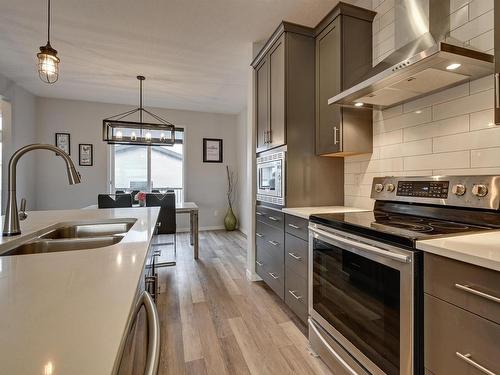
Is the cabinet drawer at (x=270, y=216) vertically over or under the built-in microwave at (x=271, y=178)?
under

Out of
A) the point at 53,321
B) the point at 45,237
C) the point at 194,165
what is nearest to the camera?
the point at 53,321

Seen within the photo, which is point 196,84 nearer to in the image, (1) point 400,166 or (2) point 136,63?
(2) point 136,63

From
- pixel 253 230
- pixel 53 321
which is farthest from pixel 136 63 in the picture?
pixel 53 321

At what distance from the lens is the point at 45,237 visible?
130cm

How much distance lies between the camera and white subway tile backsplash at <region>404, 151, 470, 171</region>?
4.77ft

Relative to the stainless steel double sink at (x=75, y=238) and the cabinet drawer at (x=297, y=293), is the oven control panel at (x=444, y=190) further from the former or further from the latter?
the stainless steel double sink at (x=75, y=238)

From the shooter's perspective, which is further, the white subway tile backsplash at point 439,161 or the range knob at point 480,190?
the white subway tile backsplash at point 439,161

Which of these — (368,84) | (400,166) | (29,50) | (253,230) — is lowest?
(253,230)

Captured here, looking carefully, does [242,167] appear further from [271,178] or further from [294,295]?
[294,295]

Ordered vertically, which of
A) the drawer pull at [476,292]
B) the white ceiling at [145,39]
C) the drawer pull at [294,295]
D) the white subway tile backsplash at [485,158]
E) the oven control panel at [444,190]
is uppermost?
the white ceiling at [145,39]

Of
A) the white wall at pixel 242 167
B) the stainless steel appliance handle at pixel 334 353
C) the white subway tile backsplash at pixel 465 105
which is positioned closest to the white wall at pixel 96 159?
the white wall at pixel 242 167

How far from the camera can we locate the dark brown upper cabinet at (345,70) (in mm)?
2006

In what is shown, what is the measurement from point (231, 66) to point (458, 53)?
277cm

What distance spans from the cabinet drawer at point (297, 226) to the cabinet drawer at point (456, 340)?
890 millimetres
